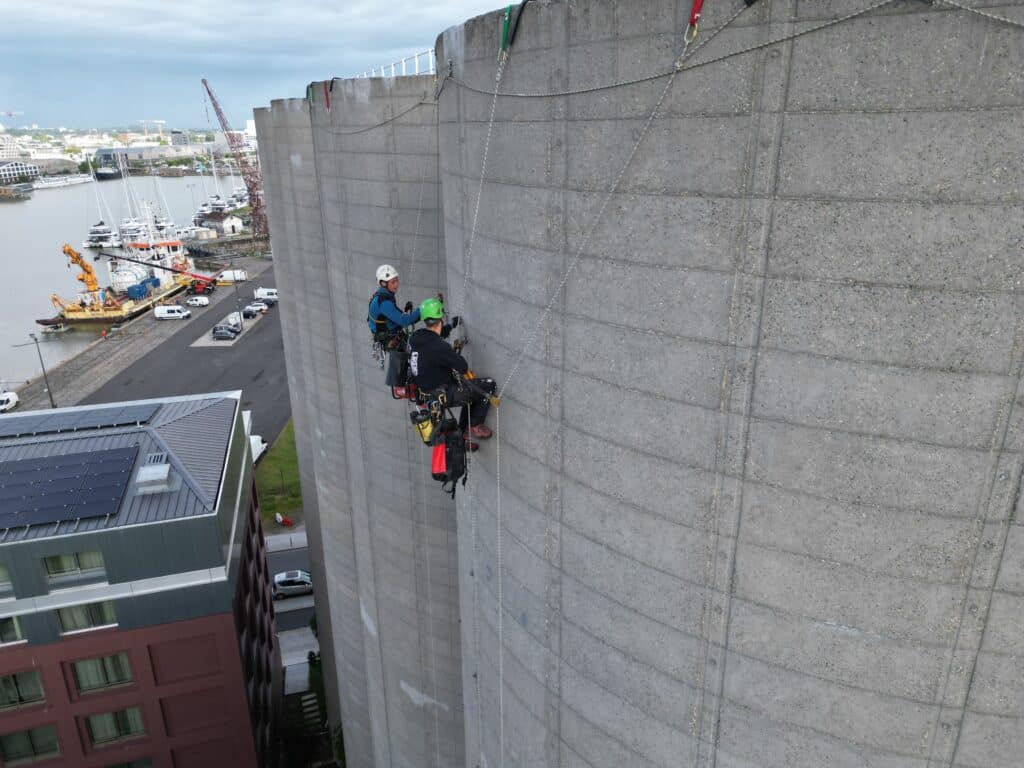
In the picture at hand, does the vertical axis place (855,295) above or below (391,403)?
above

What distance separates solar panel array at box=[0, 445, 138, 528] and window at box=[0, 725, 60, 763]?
5.89 metres

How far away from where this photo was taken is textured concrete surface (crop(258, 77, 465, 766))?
11.4m

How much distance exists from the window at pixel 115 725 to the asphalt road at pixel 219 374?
3340cm

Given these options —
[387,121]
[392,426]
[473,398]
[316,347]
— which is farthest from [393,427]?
[473,398]

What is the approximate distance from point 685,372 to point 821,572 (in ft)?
5.65

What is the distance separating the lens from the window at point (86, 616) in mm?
17484

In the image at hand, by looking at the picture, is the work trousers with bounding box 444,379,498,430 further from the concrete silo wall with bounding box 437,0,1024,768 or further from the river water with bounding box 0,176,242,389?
the river water with bounding box 0,176,242,389

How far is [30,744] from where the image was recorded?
18.2 meters

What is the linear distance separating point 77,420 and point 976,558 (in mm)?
24822

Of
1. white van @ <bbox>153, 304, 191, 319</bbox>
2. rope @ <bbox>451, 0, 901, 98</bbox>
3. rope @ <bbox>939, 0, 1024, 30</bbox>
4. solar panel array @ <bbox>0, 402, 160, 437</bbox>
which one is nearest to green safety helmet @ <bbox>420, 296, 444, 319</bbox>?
rope @ <bbox>451, 0, 901, 98</bbox>

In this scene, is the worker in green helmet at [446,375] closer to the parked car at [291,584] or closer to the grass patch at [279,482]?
the parked car at [291,584]

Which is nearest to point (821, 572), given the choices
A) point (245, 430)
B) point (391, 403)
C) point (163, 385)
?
point (391, 403)

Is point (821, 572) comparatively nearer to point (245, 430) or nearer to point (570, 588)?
Answer: point (570, 588)

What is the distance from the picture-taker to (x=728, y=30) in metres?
4.36
